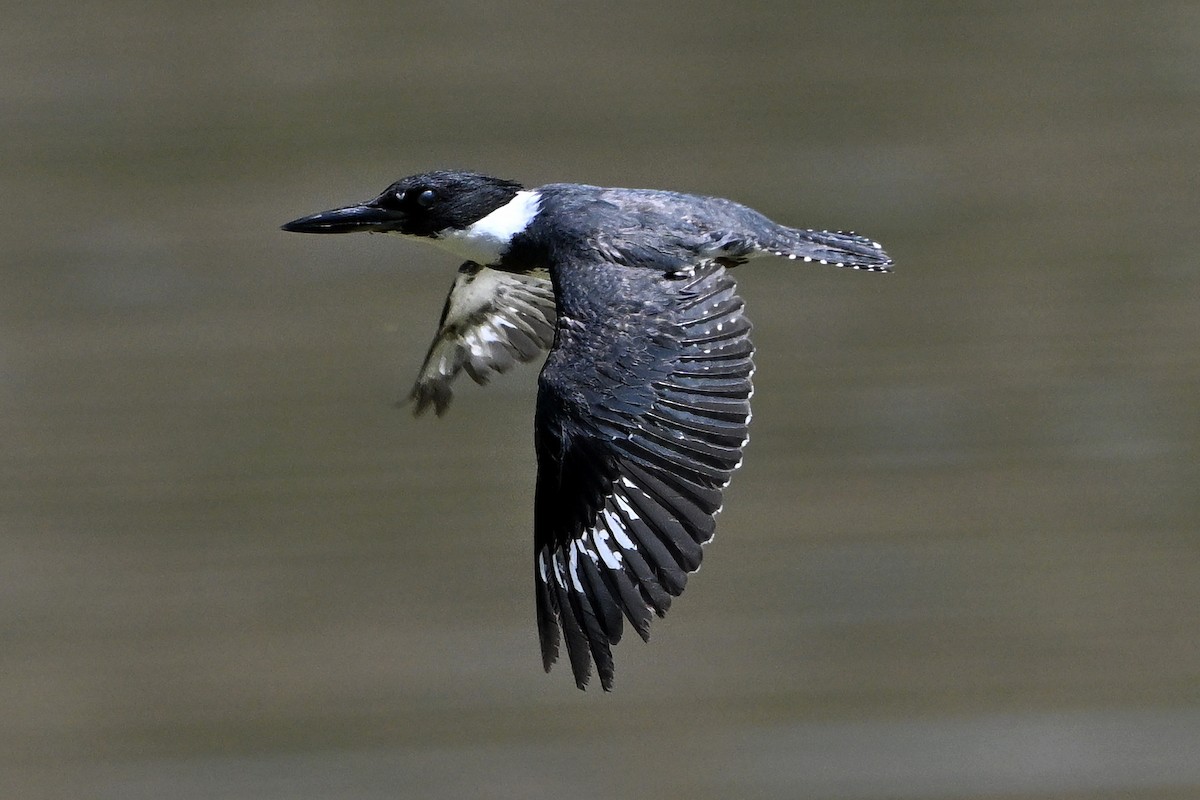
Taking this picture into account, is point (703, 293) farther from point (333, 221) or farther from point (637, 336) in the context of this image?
point (333, 221)

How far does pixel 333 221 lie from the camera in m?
3.48

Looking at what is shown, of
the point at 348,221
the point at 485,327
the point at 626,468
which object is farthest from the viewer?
the point at 485,327

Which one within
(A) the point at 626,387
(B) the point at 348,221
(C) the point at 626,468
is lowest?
(C) the point at 626,468

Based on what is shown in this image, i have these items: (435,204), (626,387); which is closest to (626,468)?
(626,387)

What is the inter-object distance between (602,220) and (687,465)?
0.63 meters

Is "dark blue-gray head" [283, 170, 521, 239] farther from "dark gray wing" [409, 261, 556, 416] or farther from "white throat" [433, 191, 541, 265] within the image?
"dark gray wing" [409, 261, 556, 416]

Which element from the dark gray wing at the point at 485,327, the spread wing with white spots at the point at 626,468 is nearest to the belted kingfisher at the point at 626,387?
the spread wing with white spots at the point at 626,468

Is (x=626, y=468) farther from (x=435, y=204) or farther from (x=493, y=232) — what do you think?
(x=435, y=204)

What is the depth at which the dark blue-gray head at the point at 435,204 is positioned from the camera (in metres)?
3.54

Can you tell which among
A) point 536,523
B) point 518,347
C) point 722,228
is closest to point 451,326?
point 518,347

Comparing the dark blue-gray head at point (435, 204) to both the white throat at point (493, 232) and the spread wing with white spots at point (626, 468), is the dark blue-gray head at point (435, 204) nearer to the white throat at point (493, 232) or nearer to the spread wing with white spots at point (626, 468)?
the white throat at point (493, 232)

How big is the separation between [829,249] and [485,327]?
3.09 ft

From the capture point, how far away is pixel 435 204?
356 cm

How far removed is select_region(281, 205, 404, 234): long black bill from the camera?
3.46 meters
